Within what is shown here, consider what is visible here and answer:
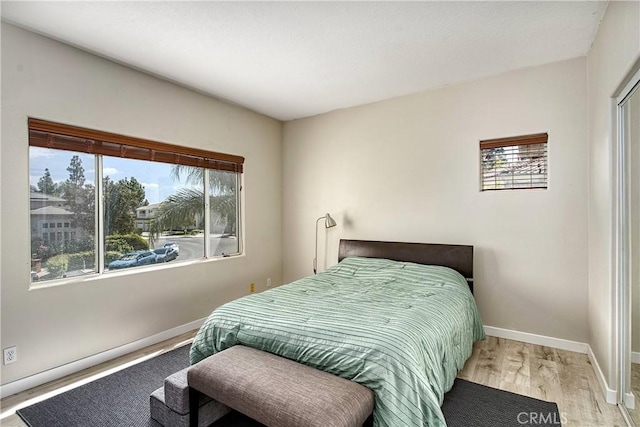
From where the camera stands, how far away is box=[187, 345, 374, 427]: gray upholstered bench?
4.60 feet

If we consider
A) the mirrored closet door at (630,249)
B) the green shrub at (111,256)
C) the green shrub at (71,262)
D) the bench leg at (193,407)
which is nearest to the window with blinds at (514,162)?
the mirrored closet door at (630,249)

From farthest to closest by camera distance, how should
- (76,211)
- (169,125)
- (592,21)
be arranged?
1. (169,125)
2. (76,211)
3. (592,21)

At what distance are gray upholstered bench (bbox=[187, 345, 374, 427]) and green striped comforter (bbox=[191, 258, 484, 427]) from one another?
0.09 m

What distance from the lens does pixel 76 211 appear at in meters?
2.71

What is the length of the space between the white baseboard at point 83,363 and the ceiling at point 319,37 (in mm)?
2499

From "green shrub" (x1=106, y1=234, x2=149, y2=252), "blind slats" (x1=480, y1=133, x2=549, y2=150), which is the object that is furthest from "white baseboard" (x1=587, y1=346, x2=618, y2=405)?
"green shrub" (x1=106, y1=234, x2=149, y2=252)

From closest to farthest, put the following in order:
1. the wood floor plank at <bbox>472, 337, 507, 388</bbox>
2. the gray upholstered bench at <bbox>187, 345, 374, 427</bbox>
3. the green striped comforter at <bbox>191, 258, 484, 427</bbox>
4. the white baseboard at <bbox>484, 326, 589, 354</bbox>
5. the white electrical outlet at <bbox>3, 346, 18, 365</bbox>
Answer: the gray upholstered bench at <bbox>187, 345, 374, 427</bbox> < the green striped comforter at <bbox>191, 258, 484, 427</bbox> < the white electrical outlet at <bbox>3, 346, 18, 365</bbox> < the wood floor plank at <bbox>472, 337, 507, 388</bbox> < the white baseboard at <bbox>484, 326, 589, 354</bbox>

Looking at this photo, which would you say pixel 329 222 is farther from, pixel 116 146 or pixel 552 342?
pixel 552 342

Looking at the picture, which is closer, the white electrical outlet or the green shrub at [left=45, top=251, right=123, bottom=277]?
the white electrical outlet

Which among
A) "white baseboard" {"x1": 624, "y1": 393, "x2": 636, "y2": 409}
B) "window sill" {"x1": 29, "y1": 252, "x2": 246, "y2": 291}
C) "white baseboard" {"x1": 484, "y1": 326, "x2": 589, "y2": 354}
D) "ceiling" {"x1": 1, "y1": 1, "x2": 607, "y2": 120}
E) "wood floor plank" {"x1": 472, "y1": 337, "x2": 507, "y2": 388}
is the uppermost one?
"ceiling" {"x1": 1, "y1": 1, "x2": 607, "y2": 120}

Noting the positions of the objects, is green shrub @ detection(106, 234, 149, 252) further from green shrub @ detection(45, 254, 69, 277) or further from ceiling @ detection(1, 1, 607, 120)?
ceiling @ detection(1, 1, 607, 120)

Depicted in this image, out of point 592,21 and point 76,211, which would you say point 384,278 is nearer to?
point 592,21

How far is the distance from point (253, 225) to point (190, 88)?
175 cm

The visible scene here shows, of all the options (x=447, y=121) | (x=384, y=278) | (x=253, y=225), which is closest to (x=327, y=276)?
(x=384, y=278)
